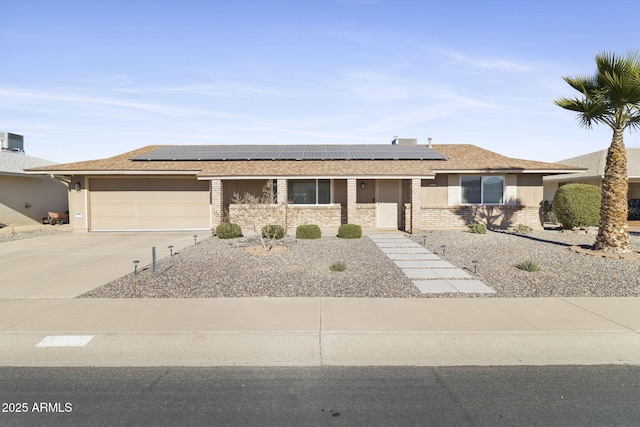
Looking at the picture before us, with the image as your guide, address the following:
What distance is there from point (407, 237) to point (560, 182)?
56.5 feet

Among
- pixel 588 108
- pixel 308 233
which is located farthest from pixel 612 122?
pixel 308 233

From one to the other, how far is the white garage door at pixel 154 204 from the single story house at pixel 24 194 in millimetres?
6398

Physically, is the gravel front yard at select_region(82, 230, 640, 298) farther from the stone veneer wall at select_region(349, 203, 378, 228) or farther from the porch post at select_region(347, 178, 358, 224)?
the stone veneer wall at select_region(349, 203, 378, 228)

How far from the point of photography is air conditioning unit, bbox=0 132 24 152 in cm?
2688

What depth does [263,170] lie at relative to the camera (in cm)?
1686

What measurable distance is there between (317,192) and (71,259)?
391 inches

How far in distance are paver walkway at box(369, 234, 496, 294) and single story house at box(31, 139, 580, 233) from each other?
14.2ft

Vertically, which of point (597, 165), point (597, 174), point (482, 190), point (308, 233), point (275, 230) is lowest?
point (308, 233)

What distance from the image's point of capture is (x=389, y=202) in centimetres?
1792

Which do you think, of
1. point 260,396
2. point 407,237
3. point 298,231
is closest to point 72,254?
point 298,231

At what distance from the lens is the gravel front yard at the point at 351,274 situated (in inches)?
294

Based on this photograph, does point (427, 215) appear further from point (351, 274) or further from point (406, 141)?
point (351, 274)

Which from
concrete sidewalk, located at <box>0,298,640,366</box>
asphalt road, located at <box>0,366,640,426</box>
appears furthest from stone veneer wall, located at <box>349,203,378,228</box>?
asphalt road, located at <box>0,366,640,426</box>

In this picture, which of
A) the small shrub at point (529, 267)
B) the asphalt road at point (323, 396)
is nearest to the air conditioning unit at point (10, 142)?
the asphalt road at point (323, 396)
